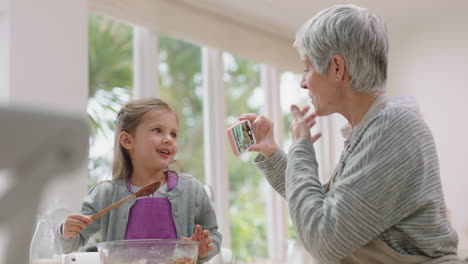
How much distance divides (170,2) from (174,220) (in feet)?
7.76

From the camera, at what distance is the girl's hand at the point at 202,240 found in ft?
4.21

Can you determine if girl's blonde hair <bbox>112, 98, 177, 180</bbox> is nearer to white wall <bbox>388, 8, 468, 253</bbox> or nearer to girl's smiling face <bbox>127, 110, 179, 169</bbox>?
girl's smiling face <bbox>127, 110, 179, 169</bbox>

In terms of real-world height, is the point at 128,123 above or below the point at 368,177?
above

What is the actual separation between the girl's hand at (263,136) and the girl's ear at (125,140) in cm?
40

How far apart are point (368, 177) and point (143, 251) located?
46 centimetres

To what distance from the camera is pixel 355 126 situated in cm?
125

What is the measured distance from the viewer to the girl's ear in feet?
5.48

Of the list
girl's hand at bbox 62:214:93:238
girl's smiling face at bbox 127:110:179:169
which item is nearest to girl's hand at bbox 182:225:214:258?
girl's hand at bbox 62:214:93:238

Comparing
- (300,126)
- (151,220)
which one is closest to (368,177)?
(300,126)

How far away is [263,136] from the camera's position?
1466 millimetres

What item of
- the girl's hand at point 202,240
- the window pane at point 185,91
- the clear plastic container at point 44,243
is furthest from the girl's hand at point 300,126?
the window pane at point 185,91

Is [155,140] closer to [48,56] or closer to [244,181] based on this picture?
[48,56]

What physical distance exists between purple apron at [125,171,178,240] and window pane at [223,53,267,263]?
4.22m

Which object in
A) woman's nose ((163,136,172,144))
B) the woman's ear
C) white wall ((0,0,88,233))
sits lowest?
woman's nose ((163,136,172,144))
